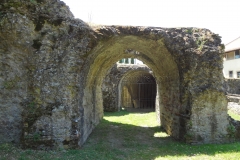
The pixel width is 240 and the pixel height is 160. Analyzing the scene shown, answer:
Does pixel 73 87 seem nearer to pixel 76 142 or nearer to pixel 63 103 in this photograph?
pixel 63 103

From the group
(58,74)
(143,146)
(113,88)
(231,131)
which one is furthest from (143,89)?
(58,74)

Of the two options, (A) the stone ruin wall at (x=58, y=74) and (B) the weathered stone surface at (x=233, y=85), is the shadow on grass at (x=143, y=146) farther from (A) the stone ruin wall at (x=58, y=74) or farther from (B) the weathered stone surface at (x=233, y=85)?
(B) the weathered stone surface at (x=233, y=85)

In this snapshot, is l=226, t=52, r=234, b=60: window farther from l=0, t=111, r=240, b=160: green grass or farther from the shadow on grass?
l=0, t=111, r=240, b=160: green grass

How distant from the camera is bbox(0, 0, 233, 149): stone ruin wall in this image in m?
6.55

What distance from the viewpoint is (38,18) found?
6.70m

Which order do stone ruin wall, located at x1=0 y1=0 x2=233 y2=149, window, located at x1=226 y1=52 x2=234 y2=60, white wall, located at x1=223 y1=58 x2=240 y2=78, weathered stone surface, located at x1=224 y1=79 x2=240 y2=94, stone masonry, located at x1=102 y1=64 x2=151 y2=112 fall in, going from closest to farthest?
stone ruin wall, located at x1=0 y1=0 x2=233 y2=149
stone masonry, located at x1=102 y1=64 x2=151 y2=112
weathered stone surface, located at x1=224 y1=79 x2=240 y2=94
white wall, located at x1=223 y1=58 x2=240 y2=78
window, located at x1=226 y1=52 x2=234 y2=60

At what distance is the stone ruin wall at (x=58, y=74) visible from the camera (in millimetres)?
6547

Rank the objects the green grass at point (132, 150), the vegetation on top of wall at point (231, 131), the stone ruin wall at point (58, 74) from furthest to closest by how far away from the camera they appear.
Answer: the vegetation on top of wall at point (231, 131) → the stone ruin wall at point (58, 74) → the green grass at point (132, 150)

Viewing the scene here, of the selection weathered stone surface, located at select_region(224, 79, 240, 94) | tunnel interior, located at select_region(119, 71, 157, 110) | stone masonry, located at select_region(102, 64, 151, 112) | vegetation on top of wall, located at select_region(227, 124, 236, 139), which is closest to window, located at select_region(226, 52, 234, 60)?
weathered stone surface, located at select_region(224, 79, 240, 94)

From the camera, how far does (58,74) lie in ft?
22.0

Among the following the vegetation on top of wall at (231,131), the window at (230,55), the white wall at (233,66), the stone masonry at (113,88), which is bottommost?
the vegetation on top of wall at (231,131)

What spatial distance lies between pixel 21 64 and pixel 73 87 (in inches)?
70.7

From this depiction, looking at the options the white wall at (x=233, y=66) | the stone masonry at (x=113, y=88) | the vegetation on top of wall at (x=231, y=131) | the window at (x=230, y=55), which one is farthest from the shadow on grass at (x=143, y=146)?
the window at (x=230, y=55)

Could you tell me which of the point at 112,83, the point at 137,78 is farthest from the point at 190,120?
the point at 137,78
